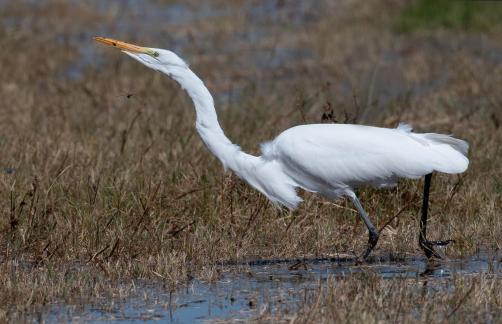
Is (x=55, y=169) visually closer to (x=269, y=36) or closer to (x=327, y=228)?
(x=327, y=228)

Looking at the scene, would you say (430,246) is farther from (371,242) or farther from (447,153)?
(447,153)

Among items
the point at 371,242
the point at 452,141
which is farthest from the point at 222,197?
the point at 452,141

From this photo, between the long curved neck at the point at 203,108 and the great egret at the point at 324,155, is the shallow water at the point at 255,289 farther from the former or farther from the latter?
the long curved neck at the point at 203,108

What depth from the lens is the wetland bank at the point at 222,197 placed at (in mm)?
5855

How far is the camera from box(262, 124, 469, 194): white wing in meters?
6.81

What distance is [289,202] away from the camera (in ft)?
23.0

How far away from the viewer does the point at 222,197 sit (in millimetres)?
7914

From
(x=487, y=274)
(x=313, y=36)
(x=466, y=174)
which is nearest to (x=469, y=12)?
(x=313, y=36)

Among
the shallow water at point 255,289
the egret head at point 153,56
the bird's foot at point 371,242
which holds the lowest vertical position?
the shallow water at point 255,289

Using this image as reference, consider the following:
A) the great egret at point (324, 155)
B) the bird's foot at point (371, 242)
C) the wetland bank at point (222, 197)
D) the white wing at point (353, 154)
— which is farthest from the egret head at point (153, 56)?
the bird's foot at point (371, 242)

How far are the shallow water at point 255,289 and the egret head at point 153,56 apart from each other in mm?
1296

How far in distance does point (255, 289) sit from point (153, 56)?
160 centimetres

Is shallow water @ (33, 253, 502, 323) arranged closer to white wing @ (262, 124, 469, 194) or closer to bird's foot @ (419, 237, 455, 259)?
bird's foot @ (419, 237, 455, 259)

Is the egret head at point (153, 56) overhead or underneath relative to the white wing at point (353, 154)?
overhead
